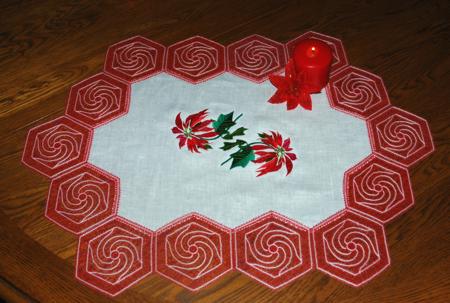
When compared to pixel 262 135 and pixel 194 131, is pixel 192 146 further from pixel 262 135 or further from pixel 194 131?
pixel 262 135

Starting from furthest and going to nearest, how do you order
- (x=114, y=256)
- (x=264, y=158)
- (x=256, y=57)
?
(x=256, y=57) < (x=264, y=158) < (x=114, y=256)

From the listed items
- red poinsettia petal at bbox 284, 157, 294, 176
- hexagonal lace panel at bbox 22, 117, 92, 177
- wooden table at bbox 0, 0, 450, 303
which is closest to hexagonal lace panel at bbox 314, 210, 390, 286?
wooden table at bbox 0, 0, 450, 303

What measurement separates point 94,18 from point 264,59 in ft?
1.49

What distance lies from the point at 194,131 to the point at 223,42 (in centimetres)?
29

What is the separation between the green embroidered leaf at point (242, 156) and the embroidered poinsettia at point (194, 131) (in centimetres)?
6

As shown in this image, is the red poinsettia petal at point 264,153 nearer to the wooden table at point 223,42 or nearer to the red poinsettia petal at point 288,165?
the red poinsettia petal at point 288,165

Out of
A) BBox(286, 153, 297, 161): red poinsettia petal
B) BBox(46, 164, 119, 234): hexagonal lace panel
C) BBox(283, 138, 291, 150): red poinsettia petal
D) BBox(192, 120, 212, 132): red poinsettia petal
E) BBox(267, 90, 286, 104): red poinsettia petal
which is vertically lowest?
BBox(46, 164, 119, 234): hexagonal lace panel

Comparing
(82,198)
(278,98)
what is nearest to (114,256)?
(82,198)

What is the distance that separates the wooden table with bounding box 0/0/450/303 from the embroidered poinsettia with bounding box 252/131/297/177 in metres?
0.23

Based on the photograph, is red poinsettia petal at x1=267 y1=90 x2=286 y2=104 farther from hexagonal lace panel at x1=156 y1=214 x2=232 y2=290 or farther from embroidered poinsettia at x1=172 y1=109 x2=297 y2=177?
hexagonal lace panel at x1=156 y1=214 x2=232 y2=290

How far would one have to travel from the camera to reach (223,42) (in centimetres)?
136

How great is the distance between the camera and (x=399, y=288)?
98 cm

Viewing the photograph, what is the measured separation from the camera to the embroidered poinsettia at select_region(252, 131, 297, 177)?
1.12 m

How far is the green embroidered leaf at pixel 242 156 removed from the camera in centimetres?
113
